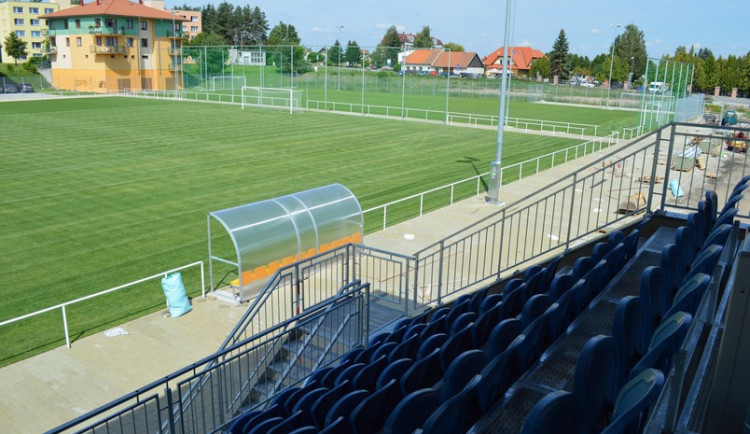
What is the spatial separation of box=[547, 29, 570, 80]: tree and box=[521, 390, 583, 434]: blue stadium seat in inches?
4239

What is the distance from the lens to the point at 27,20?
10262 cm

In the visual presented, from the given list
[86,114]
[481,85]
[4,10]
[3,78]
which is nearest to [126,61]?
[3,78]

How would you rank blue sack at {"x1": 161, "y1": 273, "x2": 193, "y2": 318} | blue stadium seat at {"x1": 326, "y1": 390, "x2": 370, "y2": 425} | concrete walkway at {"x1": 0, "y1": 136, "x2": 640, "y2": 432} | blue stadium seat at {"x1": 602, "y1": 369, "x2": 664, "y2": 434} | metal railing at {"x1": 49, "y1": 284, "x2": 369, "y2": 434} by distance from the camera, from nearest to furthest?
1. blue stadium seat at {"x1": 602, "y1": 369, "x2": 664, "y2": 434}
2. blue stadium seat at {"x1": 326, "y1": 390, "x2": 370, "y2": 425}
3. metal railing at {"x1": 49, "y1": 284, "x2": 369, "y2": 434}
4. concrete walkway at {"x1": 0, "y1": 136, "x2": 640, "y2": 432}
5. blue sack at {"x1": 161, "y1": 273, "x2": 193, "y2": 318}

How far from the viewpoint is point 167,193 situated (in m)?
21.2

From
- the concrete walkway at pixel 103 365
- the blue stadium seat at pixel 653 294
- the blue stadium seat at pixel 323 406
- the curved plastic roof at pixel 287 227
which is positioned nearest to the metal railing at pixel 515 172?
the curved plastic roof at pixel 287 227

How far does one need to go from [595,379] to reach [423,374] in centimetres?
213

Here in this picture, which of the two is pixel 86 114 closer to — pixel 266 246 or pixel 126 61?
pixel 126 61

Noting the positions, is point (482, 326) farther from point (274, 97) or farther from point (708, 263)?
point (274, 97)

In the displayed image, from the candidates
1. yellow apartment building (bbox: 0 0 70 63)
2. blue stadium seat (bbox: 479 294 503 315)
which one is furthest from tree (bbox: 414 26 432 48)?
blue stadium seat (bbox: 479 294 503 315)

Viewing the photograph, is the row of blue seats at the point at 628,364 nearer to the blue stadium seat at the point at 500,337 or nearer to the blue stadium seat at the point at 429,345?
the blue stadium seat at the point at 500,337

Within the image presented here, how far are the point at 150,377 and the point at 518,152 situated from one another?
83.1 ft

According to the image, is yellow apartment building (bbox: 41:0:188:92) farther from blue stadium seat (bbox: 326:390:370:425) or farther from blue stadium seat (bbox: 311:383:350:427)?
blue stadium seat (bbox: 326:390:370:425)

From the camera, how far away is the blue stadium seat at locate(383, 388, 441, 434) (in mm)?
4047

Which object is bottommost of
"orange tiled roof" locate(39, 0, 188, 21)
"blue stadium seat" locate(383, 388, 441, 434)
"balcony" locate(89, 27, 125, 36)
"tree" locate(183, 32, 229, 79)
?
"blue stadium seat" locate(383, 388, 441, 434)
